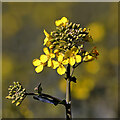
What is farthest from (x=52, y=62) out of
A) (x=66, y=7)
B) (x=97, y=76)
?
(x=66, y=7)

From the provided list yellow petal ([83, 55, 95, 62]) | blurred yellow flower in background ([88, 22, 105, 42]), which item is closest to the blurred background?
blurred yellow flower in background ([88, 22, 105, 42])

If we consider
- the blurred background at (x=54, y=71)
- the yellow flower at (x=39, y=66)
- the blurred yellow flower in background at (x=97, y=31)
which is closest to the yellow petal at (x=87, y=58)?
the yellow flower at (x=39, y=66)

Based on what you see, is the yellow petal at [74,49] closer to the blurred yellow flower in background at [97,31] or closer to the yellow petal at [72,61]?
the yellow petal at [72,61]

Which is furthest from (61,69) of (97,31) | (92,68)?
(97,31)

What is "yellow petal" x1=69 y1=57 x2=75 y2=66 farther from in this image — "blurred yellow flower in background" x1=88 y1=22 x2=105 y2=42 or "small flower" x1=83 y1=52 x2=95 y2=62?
"blurred yellow flower in background" x1=88 y1=22 x2=105 y2=42

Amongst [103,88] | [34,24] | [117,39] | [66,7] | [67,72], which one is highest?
[66,7]

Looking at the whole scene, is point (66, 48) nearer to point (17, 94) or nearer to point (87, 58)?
point (87, 58)

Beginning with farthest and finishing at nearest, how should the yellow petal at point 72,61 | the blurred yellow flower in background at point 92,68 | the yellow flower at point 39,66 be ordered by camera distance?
the blurred yellow flower in background at point 92,68, the yellow flower at point 39,66, the yellow petal at point 72,61

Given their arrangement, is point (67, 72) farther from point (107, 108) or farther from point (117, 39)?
point (117, 39)
